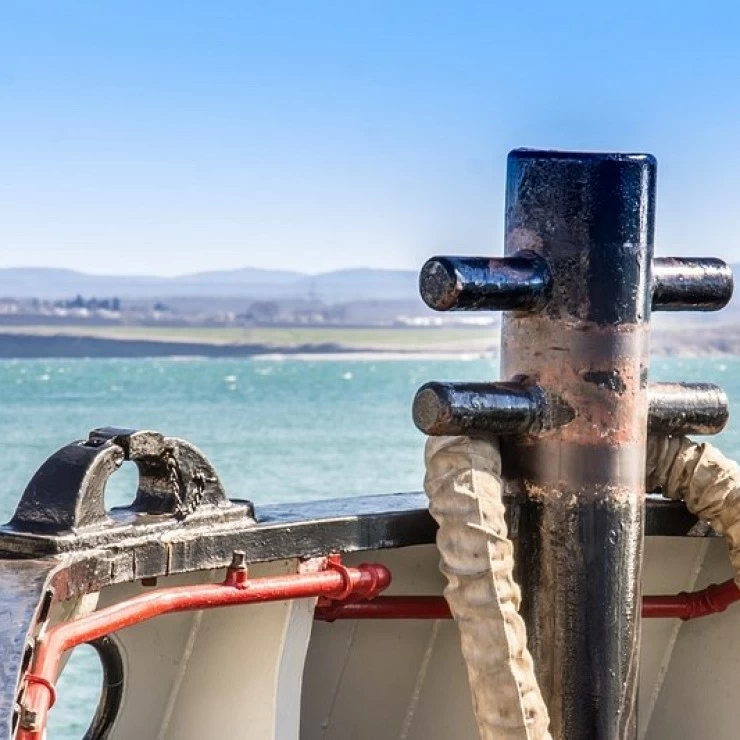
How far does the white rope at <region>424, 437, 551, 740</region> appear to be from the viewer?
4664 millimetres

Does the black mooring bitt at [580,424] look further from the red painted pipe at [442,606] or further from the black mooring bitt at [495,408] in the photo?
the red painted pipe at [442,606]

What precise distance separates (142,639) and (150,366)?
115 metres

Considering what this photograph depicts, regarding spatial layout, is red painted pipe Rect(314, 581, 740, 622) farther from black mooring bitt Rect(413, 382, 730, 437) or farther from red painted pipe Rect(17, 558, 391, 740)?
black mooring bitt Rect(413, 382, 730, 437)

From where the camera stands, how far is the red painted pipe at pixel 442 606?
5102 mm

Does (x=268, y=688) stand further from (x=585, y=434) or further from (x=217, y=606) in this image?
(x=585, y=434)

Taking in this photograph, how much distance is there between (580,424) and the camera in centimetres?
486

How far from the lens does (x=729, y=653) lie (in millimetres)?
5641

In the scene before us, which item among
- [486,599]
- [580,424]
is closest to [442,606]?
[486,599]

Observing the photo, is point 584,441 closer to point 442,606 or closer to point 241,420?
point 442,606

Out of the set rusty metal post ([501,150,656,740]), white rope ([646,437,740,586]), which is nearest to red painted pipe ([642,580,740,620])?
white rope ([646,437,740,586])

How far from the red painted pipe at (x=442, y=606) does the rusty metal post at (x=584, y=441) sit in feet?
1.16

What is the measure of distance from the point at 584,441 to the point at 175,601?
1.06 metres

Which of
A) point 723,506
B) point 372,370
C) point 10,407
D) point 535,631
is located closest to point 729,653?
point 723,506

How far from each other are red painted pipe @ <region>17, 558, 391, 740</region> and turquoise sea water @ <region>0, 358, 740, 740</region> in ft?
37.7
